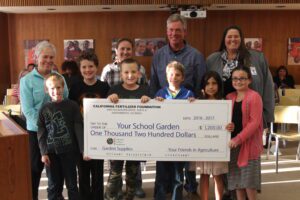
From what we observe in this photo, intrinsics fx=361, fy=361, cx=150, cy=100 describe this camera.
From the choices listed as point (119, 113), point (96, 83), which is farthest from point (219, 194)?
point (96, 83)

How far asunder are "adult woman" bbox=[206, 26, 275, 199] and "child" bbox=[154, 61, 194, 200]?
530 millimetres

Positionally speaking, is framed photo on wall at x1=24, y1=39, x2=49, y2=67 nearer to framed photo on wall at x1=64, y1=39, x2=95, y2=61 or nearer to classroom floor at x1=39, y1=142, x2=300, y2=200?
framed photo on wall at x1=64, y1=39, x2=95, y2=61

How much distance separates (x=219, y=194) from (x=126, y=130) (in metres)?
1.27

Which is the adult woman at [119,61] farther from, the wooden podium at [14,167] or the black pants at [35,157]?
the wooden podium at [14,167]

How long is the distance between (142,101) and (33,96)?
1151 millimetres

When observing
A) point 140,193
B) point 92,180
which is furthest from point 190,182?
point 92,180

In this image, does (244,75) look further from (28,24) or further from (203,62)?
(28,24)

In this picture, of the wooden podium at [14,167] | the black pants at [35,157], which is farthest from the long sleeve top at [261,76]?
the wooden podium at [14,167]

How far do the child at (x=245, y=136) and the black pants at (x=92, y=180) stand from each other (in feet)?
4.53

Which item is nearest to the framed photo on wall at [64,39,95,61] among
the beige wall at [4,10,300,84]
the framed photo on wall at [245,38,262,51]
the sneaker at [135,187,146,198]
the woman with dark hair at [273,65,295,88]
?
the beige wall at [4,10,300,84]

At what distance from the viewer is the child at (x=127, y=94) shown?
3549 millimetres

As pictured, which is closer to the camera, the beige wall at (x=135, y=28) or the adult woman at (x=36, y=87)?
the adult woman at (x=36, y=87)

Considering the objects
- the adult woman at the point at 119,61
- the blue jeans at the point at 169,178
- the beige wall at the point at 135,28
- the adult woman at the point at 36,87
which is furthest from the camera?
the beige wall at the point at 135,28

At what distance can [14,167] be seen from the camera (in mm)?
2074
